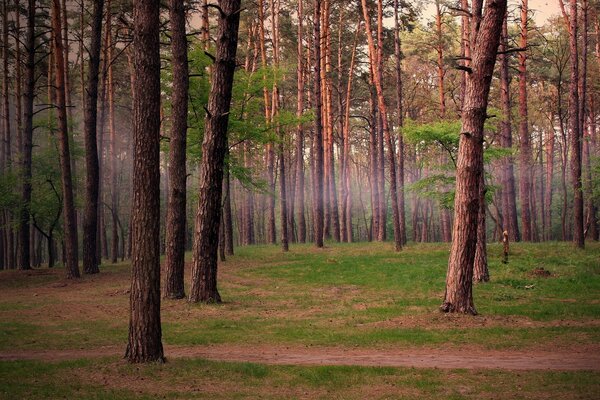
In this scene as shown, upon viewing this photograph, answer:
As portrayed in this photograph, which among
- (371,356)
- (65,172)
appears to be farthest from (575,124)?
(65,172)

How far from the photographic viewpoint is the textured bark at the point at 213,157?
46.5 ft

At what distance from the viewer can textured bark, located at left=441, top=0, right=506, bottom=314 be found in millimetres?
12500

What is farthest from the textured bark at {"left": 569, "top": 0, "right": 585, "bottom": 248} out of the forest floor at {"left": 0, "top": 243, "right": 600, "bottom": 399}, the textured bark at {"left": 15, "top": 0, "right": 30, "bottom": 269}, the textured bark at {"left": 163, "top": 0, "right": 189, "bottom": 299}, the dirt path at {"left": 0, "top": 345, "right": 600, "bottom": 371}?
the textured bark at {"left": 15, "top": 0, "right": 30, "bottom": 269}

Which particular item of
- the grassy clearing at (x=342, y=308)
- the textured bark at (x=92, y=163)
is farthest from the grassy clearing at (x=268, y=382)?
the textured bark at (x=92, y=163)

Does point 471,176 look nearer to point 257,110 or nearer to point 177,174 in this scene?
point 177,174

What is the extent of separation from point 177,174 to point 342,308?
6.35 m

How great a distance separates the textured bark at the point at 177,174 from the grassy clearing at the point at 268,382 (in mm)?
7017

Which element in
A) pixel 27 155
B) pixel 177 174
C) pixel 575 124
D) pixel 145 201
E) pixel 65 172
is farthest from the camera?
pixel 27 155

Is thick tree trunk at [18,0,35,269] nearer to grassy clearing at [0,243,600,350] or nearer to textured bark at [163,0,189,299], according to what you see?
grassy clearing at [0,243,600,350]

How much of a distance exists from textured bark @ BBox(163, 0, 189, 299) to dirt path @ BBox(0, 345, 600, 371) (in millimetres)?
5519

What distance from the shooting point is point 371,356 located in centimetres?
942

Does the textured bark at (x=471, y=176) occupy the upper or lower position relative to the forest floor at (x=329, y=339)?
upper

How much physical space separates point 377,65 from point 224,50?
52.0 feet

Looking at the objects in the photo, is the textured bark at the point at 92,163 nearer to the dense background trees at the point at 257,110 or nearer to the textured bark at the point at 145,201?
the dense background trees at the point at 257,110
